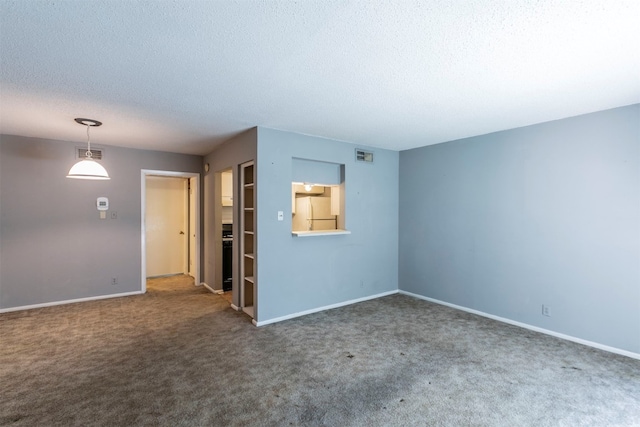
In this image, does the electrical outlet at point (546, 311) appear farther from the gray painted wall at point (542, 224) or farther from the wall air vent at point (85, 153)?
the wall air vent at point (85, 153)

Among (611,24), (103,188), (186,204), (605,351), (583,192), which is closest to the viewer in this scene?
(611,24)

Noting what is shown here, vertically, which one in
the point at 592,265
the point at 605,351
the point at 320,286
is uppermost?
the point at 592,265

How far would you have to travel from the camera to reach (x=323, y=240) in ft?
14.7

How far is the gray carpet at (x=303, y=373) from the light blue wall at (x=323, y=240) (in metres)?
0.43

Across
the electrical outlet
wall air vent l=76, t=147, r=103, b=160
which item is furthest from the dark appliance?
the electrical outlet

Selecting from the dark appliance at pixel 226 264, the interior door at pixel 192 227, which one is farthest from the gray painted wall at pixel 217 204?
the interior door at pixel 192 227

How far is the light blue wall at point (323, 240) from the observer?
3.94 m

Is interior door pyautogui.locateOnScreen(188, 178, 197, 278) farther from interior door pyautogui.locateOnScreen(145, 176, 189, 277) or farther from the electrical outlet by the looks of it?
the electrical outlet

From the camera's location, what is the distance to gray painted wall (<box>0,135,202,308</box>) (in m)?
4.42

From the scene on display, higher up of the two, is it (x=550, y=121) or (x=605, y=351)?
(x=550, y=121)

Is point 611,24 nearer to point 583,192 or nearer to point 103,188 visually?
point 583,192

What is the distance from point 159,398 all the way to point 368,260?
343 cm

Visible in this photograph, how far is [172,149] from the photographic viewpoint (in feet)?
17.6

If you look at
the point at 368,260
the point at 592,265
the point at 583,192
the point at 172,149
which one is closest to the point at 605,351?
the point at 592,265
